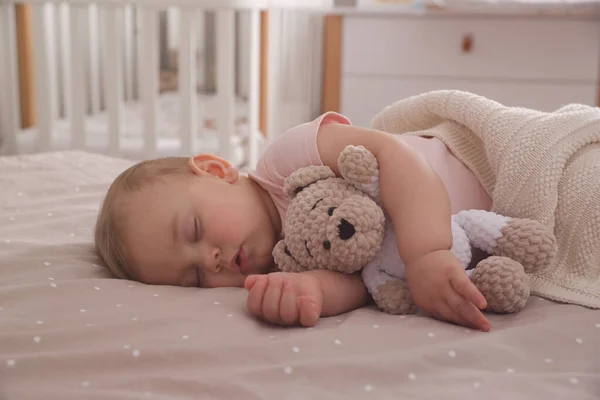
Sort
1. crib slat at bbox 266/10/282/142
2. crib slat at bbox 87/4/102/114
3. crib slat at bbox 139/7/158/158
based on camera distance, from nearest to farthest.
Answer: crib slat at bbox 139/7/158/158 < crib slat at bbox 266/10/282/142 < crib slat at bbox 87/4/102/114

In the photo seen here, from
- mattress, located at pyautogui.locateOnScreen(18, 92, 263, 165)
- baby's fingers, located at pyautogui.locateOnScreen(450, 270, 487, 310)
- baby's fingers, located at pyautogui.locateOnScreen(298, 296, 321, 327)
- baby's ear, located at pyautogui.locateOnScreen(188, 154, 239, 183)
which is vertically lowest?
mattress, located at pyautogui.locateOnScreen(18, 92, 263, 165)

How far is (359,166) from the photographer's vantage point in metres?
0.79

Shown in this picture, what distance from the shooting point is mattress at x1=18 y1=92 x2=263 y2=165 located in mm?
2422

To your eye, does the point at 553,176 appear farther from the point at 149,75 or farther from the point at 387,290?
the point at 149,75

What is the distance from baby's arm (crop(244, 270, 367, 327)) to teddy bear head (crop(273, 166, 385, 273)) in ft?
0.10

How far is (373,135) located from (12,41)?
6.53ft

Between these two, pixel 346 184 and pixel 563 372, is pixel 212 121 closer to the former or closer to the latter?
pixel 346 184

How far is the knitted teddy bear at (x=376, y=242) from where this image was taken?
74 centimetres

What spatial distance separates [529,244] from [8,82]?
2205 mm

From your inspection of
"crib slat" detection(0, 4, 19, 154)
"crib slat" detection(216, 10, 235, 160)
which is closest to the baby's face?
"crib slat" detection(216, 10, 235, 160)

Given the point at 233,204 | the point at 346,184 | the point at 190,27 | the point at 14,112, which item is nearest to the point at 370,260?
the point at 346,184

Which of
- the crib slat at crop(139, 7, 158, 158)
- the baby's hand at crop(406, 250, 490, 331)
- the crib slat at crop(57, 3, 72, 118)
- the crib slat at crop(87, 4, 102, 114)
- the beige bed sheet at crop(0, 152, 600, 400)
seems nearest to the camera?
the beige bed sheet at crop(0, 152, 600, 400)

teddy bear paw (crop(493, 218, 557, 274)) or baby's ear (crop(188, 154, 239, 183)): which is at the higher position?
baby's ear (crop(188, 154, 239, 183))

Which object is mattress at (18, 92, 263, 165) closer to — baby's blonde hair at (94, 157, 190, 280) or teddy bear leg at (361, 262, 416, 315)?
baby's blonde hair at (94, 157, 190, 280)
